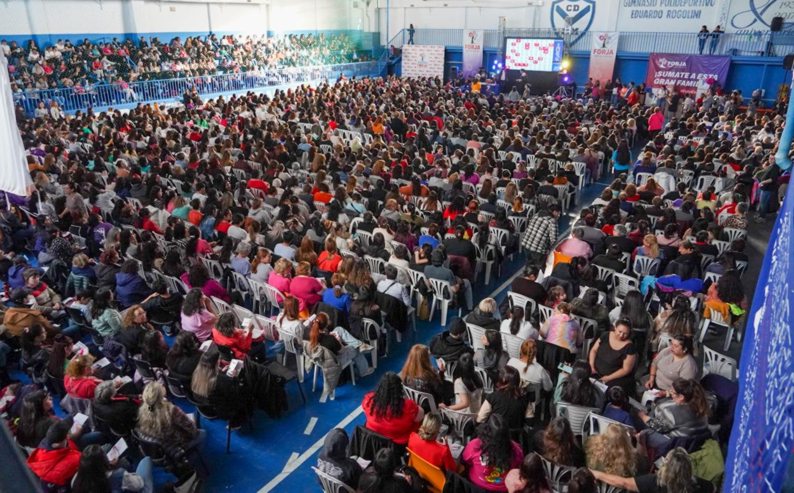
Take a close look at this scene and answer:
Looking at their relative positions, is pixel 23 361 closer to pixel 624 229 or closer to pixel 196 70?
pixel 624 229

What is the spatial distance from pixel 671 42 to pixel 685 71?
213 cm

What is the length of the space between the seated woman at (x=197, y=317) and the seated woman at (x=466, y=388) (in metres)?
2.84

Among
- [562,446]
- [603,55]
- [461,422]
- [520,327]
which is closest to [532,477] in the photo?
[562,446]

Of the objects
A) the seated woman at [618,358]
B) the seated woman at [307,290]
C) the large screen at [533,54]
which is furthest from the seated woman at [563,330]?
the large screen at [533,54]

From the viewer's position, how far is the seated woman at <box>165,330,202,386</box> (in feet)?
17.0

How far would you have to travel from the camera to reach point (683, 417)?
172 inches

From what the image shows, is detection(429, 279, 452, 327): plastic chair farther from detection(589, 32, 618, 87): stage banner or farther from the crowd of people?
detection(589, 32, 618, 87): stage banner

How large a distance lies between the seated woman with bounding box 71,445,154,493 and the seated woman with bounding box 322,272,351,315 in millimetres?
2878

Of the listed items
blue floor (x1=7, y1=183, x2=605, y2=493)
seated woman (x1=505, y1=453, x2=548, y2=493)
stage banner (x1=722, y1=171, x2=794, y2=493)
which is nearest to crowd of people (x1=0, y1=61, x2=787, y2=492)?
seated woman (x1=505, y1=453, x2=548, y2=493)

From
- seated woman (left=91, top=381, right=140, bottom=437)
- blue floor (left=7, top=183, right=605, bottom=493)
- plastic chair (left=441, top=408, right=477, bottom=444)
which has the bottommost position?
blue floor (left=7, top=183, right=605, bottom=493)

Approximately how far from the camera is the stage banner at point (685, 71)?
21.7 m

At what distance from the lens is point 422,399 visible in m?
5.04

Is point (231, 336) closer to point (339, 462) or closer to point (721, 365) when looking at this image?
point (339, 462)

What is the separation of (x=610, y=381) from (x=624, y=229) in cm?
338
